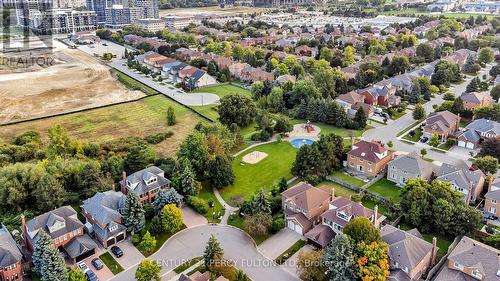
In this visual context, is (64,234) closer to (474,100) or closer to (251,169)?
(251,169)

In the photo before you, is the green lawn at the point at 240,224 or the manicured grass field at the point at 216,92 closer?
the green lawn at the point at 240,224

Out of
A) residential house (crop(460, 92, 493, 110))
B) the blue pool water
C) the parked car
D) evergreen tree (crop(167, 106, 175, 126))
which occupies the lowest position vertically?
the parked car

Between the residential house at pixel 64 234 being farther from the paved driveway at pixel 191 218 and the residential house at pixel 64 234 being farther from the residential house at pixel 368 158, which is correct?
the residential house at pixel 368 158

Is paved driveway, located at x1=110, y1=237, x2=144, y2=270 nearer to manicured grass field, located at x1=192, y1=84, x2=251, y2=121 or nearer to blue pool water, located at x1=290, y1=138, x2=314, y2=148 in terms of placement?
blue pool water, located at x1=290, y1=138, x2=314, y2=148

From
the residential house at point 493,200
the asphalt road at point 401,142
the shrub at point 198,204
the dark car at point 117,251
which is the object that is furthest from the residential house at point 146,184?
the residential house at point 493,200

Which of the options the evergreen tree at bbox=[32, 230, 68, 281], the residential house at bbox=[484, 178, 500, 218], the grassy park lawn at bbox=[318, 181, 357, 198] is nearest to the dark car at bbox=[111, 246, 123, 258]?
the evergreen tree at bbox=[32, 230, 68, 281]

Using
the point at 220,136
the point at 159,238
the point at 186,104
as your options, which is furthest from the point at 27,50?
the point at 159,238

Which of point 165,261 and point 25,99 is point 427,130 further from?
point 25,99
